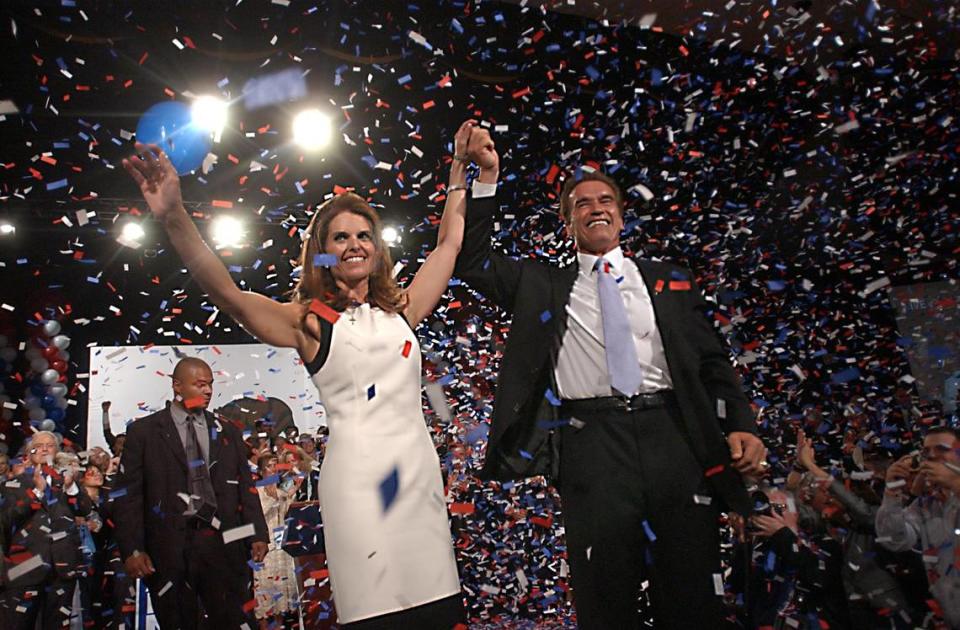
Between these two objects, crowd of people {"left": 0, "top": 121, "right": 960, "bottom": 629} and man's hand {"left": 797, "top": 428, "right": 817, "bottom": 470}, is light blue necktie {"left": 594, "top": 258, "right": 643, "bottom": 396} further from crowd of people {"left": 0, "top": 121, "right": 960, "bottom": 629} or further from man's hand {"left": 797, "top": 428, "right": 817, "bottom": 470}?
man's hand {"left": 797, "top": 428, "right": 817, "bottom": 470}

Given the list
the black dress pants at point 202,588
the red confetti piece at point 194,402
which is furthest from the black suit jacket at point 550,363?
the red confetti piece at point 194,402

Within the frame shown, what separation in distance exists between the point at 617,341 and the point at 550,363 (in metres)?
0.23

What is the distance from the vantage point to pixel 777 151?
271 inches

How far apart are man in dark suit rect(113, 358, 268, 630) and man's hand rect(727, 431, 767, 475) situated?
3.22 meters

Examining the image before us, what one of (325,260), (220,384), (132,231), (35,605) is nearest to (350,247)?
(325,260)

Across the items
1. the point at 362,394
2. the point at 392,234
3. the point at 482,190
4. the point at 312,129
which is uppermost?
the point at 312,129

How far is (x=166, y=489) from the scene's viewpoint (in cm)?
456

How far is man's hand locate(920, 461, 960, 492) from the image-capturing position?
3830 mm

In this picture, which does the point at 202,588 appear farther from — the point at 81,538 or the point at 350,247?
the point at 350,247

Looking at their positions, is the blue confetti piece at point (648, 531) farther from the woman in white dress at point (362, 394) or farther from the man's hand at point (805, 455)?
the man's hand at point (805, 455)

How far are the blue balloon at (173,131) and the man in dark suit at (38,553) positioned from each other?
2.87 metres

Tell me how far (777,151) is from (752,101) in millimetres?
499

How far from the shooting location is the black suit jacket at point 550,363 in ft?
7.72

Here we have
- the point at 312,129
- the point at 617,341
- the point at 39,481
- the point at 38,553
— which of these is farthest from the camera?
the point at 312,129
